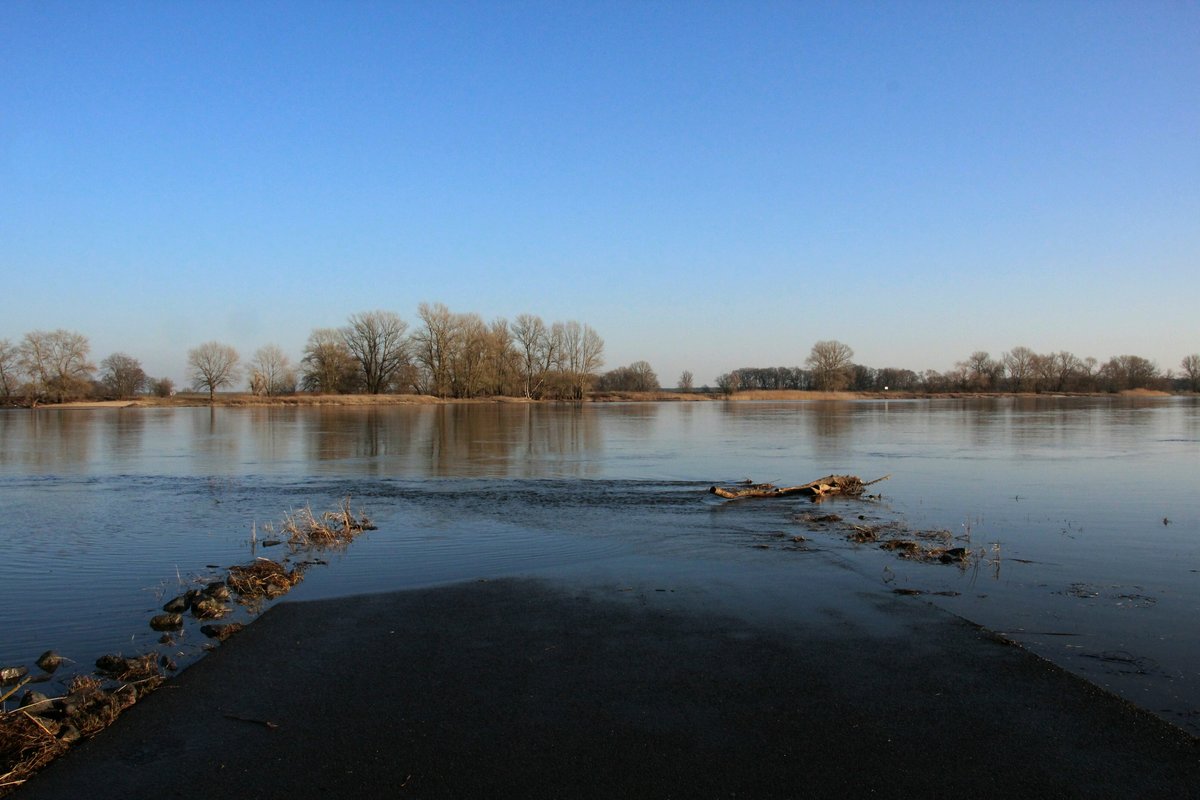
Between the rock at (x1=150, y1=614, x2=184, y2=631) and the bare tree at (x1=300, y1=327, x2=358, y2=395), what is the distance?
7949 cm

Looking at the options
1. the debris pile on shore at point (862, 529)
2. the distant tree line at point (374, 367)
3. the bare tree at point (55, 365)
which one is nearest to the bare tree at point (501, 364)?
the distant tree line at point (374, 367)

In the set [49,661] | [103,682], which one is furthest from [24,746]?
[49,661]

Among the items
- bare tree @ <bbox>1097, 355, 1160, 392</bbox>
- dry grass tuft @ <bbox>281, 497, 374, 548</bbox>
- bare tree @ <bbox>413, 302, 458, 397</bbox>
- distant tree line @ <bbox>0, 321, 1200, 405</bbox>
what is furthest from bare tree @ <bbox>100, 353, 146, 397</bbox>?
bare tree @ <bbox>1097, 355, 1160, 392</bbox>

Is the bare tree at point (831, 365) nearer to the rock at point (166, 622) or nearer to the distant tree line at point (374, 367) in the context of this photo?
the distant tree line at point (374, 367)

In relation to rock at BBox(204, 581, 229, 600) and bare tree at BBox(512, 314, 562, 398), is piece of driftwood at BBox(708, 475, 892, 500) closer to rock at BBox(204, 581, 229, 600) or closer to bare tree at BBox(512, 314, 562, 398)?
rock at BBox(204, 581, 229, 600)

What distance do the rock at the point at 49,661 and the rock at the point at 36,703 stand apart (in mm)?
824

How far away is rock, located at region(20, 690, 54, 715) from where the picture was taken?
451 centimetres

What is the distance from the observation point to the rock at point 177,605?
689 cm

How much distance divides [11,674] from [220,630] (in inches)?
55.9

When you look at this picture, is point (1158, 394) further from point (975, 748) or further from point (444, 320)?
point (975, 748)

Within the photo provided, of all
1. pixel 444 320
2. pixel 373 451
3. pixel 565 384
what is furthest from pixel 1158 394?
pixel 373 451

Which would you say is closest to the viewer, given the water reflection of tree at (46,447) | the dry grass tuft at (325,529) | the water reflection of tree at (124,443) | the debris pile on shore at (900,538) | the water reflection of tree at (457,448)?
the debris pile on shore at (900,538)

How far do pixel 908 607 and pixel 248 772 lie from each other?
18.7 ft

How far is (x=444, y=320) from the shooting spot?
84.2m
